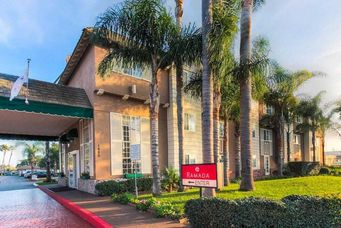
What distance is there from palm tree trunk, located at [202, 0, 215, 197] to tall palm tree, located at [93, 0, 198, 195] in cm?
163

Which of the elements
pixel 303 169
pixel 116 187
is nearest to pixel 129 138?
pixel 116 187

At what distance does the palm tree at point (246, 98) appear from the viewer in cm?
1497

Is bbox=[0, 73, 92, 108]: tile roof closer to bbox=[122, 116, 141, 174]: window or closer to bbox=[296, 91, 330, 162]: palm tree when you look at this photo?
bbox=[122, 116, 141, 174]: window

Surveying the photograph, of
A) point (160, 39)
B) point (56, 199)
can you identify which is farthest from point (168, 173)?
point (160, 39)

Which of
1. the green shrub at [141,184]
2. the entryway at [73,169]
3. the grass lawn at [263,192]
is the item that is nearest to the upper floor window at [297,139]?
the grass lawn at [263,192]

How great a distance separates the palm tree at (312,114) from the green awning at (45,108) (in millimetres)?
22439

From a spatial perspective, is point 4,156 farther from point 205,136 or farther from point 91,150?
point 205,136

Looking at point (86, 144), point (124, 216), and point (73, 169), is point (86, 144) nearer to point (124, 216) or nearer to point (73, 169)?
point (73, 169)

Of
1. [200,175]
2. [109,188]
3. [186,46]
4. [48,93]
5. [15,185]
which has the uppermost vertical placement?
[186,46]

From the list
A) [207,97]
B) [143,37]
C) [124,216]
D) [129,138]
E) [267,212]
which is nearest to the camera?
[267,212]

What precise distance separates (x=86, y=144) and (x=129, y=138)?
2606 mm

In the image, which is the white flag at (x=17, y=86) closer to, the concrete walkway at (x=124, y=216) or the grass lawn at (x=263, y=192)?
the concrete walkway at (x=124, y=216)

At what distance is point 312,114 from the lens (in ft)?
113

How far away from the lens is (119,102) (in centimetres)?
1864
